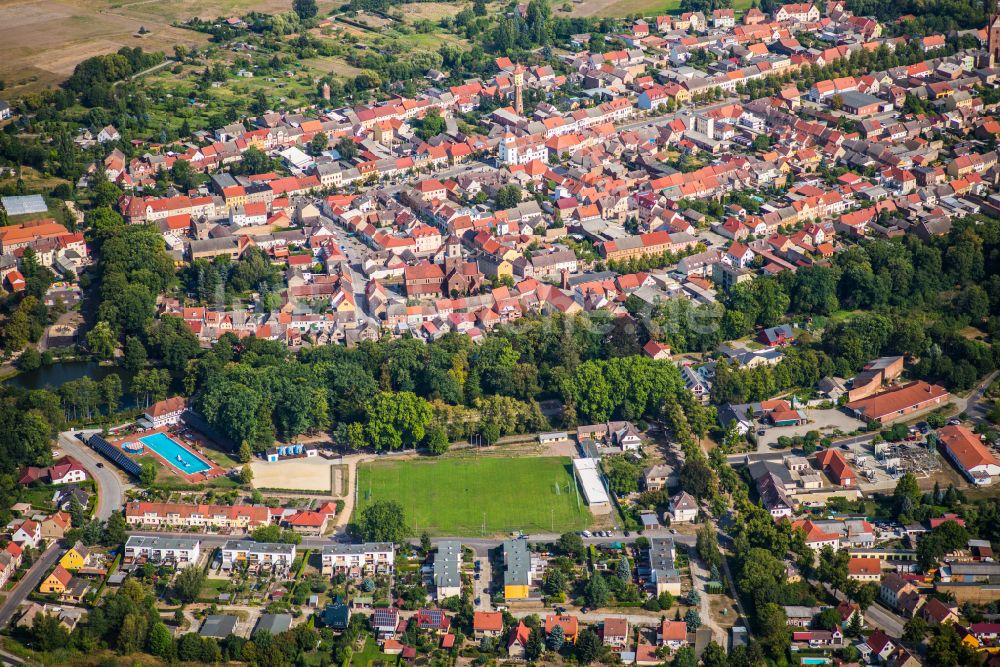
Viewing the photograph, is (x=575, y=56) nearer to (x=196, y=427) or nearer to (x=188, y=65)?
(x=188, y=65)

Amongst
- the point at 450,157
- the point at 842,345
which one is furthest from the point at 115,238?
the point at 842,345

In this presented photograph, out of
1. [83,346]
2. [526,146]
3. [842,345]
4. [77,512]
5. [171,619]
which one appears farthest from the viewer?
[526,146]

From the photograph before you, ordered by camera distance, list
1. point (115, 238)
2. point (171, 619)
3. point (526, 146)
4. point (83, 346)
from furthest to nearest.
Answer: point (526, 146)
point (115, 238)
point (83, 346)
point (171, 619)

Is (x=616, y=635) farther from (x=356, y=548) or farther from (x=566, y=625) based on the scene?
(x=356, y=548)

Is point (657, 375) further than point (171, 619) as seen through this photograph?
Yes

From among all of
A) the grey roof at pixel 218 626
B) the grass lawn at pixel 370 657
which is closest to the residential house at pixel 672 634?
the grass lawn at pixel 370 657

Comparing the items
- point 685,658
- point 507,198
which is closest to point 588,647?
point 685,658

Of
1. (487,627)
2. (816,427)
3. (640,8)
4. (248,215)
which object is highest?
(640,8)
